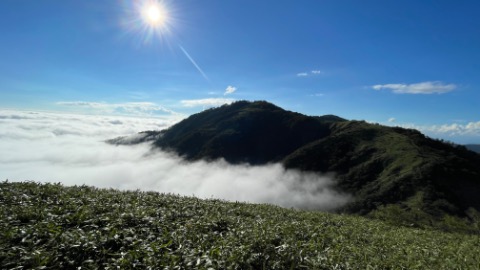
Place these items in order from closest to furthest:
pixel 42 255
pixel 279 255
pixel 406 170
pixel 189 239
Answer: pixel 42 255 < pixel 279 255 < pixel 189 239 < pixel 406 170

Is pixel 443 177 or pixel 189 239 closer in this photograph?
pixel 189 239

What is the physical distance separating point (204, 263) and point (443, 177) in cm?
18813

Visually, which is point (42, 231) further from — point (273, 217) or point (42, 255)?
point (273, 217)

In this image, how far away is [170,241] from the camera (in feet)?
35.5

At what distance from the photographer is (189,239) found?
11773 mm

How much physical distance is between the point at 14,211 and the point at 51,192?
4.45 m

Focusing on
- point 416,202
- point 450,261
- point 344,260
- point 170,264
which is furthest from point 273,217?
point 416,202

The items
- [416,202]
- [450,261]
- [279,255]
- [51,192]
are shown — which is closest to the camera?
[279,255]

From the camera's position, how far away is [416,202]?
473 feet

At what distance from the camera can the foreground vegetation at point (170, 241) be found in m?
9.41

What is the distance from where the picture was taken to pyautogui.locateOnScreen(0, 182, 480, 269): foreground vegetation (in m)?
9.41

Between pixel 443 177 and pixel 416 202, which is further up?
pixel 443 177

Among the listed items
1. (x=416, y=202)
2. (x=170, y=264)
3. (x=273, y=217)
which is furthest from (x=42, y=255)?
(x=416, y=202)

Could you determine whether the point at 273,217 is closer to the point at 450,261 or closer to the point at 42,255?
the point at 450,261
